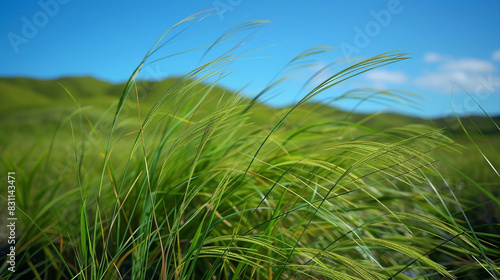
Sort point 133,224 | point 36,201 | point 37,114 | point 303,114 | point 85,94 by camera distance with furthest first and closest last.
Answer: point 85,94, point 37,114, point 303,114, point 36,201, point 133,224

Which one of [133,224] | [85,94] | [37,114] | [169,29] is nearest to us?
[169,29]

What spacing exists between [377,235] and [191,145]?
1068 mm

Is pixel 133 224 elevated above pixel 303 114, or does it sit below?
below

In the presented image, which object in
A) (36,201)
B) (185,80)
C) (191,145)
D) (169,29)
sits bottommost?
(36,201)

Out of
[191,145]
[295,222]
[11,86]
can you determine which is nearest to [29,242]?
[191,145]

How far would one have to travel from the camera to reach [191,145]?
5.12 feet

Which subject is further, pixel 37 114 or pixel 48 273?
pixel 37 114

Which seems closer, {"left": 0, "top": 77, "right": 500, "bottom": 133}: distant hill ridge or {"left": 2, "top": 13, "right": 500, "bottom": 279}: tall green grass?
{"left": 2, "top": 13, "right": 500, "bottom": 279}: tall green grass

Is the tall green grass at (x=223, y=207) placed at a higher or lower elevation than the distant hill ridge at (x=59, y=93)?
lower

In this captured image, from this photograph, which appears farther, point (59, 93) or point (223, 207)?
point (59, 93)

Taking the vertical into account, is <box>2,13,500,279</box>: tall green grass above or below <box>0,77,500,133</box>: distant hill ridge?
below

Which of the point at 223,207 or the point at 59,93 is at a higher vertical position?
the point at 59,93

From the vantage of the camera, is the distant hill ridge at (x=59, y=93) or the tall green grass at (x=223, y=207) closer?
the tall green grass at (x=223, y=207)

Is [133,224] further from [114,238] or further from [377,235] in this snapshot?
[377,235]
